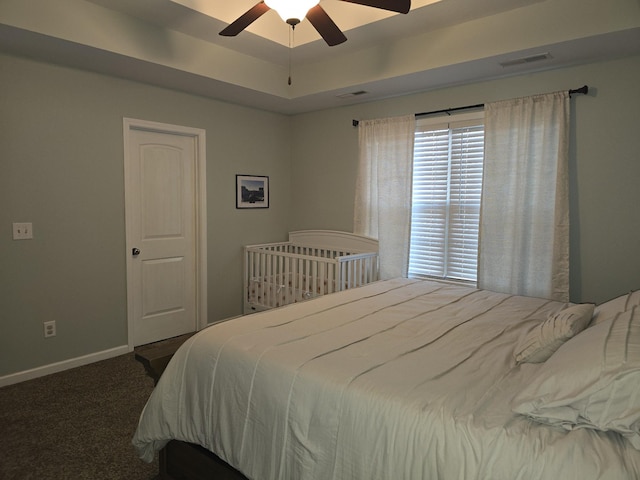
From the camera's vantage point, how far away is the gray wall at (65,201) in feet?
10.2

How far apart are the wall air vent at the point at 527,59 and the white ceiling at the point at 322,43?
5 centimetres

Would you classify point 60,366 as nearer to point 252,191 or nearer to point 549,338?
point 252,191

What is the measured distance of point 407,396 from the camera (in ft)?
4.58

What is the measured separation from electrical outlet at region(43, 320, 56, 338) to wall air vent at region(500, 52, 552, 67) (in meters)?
3.98

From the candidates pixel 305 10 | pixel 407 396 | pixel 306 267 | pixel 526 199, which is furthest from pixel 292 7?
pixel 306 267

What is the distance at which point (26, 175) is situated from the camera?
3152 mm

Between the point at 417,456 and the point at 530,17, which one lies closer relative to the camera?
the point at 417,456

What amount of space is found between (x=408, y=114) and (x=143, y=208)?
2628 millimetres

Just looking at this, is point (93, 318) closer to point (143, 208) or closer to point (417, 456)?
point (143, 208)

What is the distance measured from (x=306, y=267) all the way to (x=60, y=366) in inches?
86.3

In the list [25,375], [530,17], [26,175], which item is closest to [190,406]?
[25,375]

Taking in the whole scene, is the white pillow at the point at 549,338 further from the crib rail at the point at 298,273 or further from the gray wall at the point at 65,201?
the gray wall at the point at 65,201

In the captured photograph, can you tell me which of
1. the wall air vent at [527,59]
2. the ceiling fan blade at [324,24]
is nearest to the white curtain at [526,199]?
the wall air vent at [527,59]

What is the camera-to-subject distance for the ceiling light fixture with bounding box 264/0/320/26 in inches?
83.6
